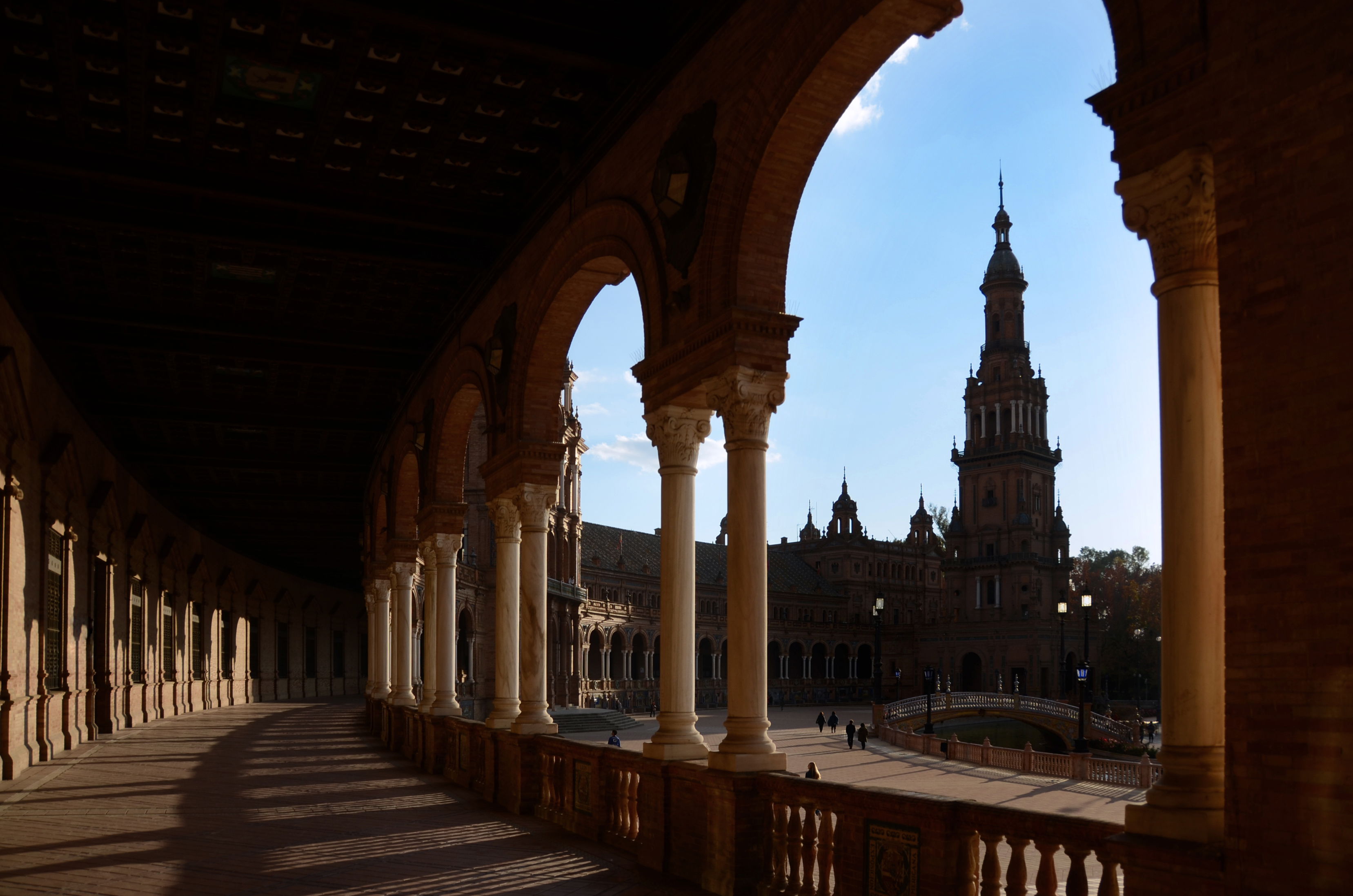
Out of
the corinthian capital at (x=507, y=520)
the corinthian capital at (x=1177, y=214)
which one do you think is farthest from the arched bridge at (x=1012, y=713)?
the corinthian capital at (x=1177, y=214)

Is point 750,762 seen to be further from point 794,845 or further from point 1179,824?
point 1179,824

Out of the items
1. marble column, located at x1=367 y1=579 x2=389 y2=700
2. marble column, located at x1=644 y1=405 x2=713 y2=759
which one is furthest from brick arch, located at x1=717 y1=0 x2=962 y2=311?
marble column, located at x1=367 y1=579 x2=389 y2=700

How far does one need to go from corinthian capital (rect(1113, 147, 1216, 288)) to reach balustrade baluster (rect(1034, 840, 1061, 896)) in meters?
2.82

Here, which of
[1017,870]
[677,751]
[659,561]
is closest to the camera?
[1017,870]

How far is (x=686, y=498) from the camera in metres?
10.7

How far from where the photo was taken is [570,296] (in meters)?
13.8

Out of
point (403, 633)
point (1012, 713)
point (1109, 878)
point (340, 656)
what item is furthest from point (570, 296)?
point (340, 656)

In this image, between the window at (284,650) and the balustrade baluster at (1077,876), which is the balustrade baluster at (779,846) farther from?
the window at (284,650)

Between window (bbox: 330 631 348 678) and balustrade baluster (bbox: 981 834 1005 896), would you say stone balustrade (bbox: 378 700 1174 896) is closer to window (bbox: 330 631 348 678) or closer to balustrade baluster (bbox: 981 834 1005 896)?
balustrade baluster (bbox: 981 834 1005 896)

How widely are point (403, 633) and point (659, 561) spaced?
62.3m

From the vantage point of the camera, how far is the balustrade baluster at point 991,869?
6.36 m

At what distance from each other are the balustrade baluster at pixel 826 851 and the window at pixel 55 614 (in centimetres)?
1594

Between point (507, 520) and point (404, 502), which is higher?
point (404, 502)

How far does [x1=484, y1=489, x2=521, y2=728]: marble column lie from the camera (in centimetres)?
1507
